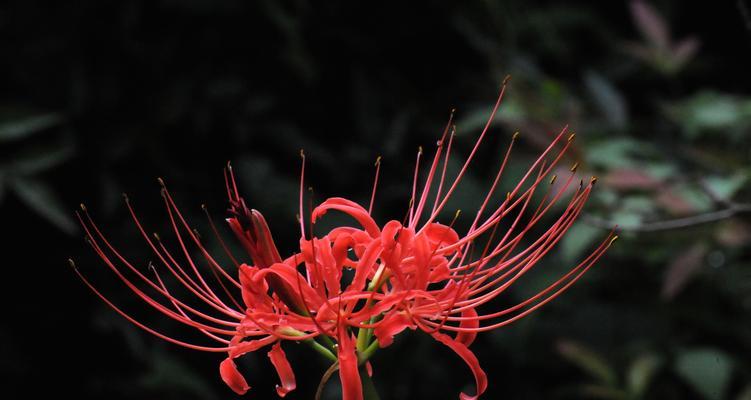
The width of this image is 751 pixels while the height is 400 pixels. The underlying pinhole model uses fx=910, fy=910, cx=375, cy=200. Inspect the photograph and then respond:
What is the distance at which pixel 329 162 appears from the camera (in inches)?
109

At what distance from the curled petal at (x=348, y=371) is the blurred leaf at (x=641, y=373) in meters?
1.56

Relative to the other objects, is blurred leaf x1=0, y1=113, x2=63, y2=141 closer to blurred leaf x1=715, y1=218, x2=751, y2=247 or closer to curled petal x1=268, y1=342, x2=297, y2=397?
curled petal x1=268, y1=342, x2=297, y2=397

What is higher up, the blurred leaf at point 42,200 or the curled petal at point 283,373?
the curled petal at point 283,373

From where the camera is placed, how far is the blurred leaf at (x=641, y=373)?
2.48m

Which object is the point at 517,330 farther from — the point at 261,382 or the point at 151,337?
the point at 151,337

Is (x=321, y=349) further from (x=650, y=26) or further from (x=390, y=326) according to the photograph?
(x=650, y=26)

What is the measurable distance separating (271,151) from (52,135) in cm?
63

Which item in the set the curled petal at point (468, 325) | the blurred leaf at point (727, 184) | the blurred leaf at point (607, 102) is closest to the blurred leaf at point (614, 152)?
the blurred leaf at point (607, 102)

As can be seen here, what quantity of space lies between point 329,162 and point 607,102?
86 cm

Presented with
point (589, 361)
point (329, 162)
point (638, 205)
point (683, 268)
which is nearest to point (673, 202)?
point (638, 205)

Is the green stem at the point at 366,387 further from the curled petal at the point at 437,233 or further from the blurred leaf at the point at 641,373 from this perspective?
the blurred leaf at the point at 641,373

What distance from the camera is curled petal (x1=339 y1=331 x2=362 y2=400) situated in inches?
42.3

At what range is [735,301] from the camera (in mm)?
2859

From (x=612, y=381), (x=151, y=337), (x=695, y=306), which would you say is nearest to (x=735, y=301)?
(x=695, y=306)
